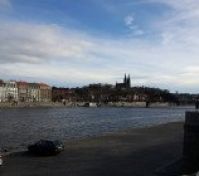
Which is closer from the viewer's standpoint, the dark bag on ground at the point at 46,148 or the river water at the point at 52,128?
the dark bag on ground at the point at 46,148

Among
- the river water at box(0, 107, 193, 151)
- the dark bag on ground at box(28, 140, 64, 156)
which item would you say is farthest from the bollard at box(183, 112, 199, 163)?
the river water at box(0, 107, 193, 151)

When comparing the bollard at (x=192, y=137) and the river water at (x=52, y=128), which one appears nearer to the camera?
the bollard at (x=192, y=137)

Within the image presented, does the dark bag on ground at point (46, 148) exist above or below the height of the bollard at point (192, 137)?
below

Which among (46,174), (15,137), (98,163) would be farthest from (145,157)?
(15,137)

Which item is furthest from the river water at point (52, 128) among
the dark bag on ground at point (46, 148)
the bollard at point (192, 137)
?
the bollard at point (192, 137)

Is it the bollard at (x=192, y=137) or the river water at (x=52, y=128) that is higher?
the bollard at (x=192, y=137)

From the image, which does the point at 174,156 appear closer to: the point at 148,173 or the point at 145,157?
the point at 145,157

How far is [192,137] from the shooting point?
3072cm

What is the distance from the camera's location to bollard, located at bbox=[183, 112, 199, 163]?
30.3 m

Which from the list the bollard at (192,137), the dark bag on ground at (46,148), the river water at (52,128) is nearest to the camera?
the bollard at (192,137)

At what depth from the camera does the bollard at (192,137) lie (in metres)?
30.3

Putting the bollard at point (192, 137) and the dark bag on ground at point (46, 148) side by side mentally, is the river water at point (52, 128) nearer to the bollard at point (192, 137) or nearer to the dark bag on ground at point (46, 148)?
the dark bag on ground at point (46, 148)

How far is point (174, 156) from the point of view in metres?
43.8

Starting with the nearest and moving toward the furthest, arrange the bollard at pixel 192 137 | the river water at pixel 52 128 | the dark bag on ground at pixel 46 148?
the bollard at pixel 192 137, the dark bag on ground at pixel 46 148, the river water at pixel 52 128
